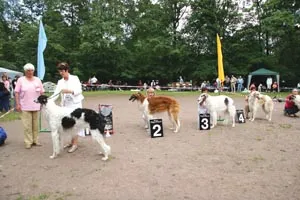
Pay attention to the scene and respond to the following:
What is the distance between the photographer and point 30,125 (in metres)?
7.44

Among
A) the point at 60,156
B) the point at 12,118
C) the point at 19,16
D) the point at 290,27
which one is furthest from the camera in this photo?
the point at 19,16

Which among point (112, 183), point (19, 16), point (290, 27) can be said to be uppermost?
point (19, 16)

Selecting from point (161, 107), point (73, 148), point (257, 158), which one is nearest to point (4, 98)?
point (161, 107)

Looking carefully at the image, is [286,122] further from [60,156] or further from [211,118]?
[60,156]

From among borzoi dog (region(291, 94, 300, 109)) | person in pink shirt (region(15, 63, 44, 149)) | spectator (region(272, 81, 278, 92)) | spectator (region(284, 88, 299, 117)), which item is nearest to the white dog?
borzoi dog (region(291, 94, 300, 109))

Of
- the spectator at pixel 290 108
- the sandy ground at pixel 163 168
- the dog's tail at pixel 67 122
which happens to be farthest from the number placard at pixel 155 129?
the spectator at pixel 290 108

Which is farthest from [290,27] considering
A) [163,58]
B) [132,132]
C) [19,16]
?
[19,16]

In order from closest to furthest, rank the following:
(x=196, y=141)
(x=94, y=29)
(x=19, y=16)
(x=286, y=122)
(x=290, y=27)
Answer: (x=196, y=141) < (x=286, y=122) < (x=290, y=27) < (x=94, y=29) < (x=19, y=16)

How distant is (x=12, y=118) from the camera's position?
12.5 meters

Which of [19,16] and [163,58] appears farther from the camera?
[19,16]

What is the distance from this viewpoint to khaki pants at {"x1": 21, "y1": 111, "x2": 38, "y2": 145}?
7.34 meters

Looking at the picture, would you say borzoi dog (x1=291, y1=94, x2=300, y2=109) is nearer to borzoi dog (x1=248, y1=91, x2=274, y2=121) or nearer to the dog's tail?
borzoi dog (x1=248, y1=91, x2=274, y2=121)

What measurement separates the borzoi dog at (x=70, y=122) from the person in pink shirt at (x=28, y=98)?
76 cm

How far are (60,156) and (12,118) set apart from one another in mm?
6742
